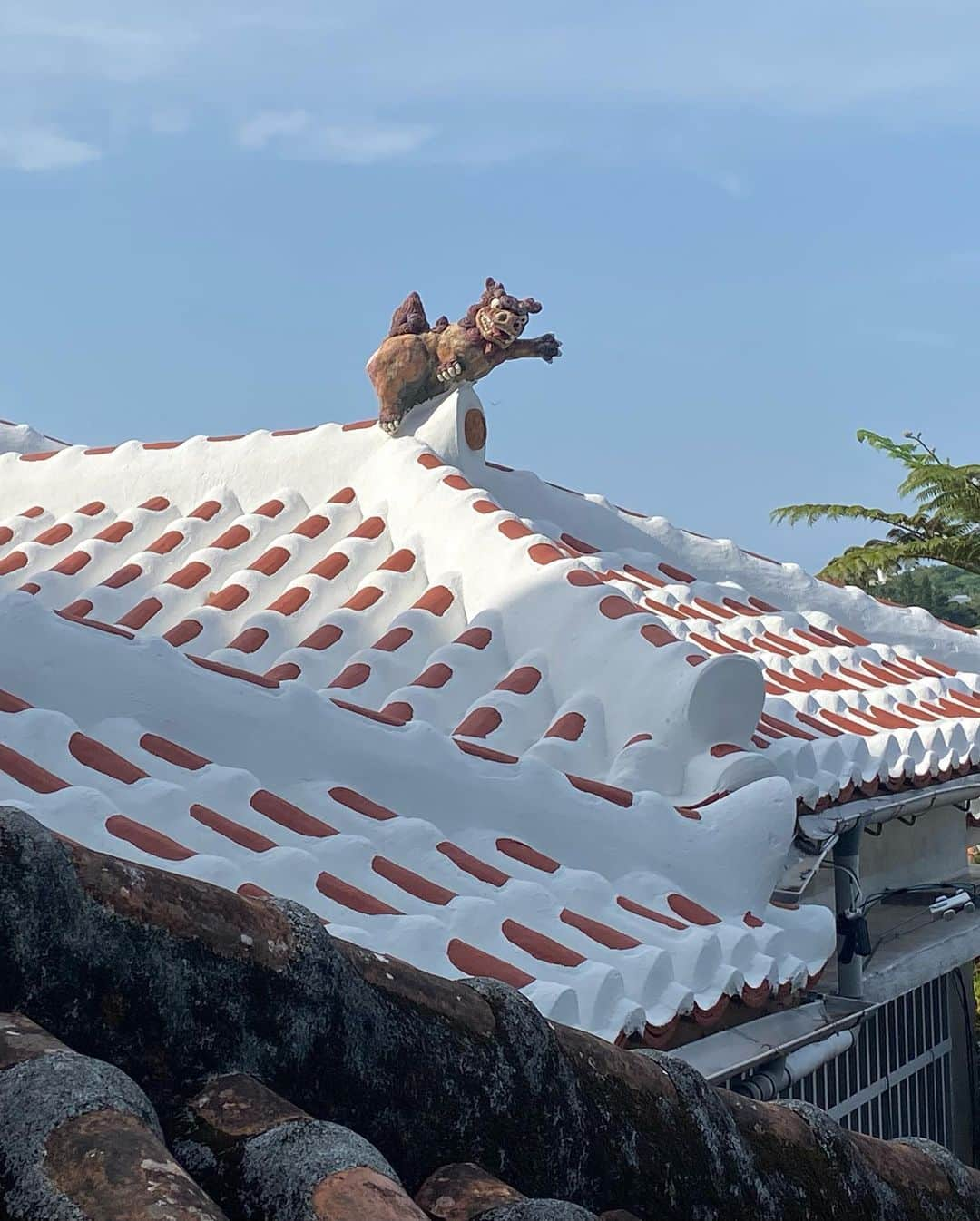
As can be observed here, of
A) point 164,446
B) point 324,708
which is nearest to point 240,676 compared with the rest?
point 324,708

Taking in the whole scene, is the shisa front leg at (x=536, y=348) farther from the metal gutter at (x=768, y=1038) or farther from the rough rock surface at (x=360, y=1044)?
the rough rock surface at (x=360, y=1044)

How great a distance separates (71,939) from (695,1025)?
8.65ft

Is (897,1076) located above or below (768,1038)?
below

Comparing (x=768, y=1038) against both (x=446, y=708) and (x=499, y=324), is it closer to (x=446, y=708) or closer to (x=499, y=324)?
(x=446, y=708)

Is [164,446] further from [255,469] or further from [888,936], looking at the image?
[888,936]

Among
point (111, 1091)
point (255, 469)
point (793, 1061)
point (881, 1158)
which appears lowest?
point (793, 1061)

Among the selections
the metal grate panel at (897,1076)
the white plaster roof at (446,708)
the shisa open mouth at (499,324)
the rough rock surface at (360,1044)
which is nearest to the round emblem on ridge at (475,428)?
the white plaster roof at (446,708)

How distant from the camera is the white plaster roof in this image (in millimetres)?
3799

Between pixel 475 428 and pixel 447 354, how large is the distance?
393mm

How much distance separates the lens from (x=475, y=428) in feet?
24.4

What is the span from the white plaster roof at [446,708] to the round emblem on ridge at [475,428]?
54mm

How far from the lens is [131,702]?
435 centimetres

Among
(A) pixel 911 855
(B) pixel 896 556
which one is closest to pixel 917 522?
(B) pixel 896 556

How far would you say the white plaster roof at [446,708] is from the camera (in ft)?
12.5
